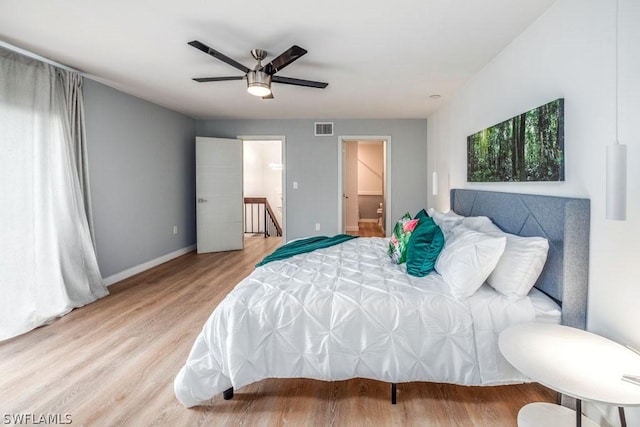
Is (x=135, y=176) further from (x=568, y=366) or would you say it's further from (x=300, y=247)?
(x=568, y=366)

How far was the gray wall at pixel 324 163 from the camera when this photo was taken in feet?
18.0

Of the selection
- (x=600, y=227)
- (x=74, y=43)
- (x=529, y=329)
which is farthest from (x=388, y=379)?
(x=74, y=43)

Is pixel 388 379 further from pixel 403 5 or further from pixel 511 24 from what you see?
pixel 511 24

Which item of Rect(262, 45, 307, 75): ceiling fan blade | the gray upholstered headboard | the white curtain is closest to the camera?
the gray upholstered headboard

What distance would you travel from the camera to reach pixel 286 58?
2.38 meters

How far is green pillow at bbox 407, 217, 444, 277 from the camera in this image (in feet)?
7.03

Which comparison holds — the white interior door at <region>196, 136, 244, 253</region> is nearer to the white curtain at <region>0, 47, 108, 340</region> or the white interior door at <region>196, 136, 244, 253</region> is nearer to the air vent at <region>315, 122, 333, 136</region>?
the air vent at <region>315, 122, 333, 136</region>

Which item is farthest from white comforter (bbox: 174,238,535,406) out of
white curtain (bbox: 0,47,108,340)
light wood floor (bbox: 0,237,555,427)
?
white curtain (bbox: 0,47,108,340)

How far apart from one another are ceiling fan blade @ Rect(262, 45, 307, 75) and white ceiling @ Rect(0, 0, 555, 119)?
0.19 metres

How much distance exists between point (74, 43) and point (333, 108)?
312 centimetres

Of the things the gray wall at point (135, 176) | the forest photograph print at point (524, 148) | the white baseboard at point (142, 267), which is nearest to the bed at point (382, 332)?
the forest photograph print at point (524, 148)

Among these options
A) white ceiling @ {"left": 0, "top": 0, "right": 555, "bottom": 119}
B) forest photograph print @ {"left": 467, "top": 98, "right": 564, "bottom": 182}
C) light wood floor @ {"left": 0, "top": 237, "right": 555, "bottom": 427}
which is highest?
white ceiling @ {"left": 0, "top": 0, "right": 555, "bottom": 119}

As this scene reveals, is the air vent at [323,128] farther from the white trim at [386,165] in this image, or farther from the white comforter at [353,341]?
the white comforter at [353,341]

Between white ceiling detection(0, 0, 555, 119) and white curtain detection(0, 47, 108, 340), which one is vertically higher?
white ceiling detection(0, 0, 555, 119)
